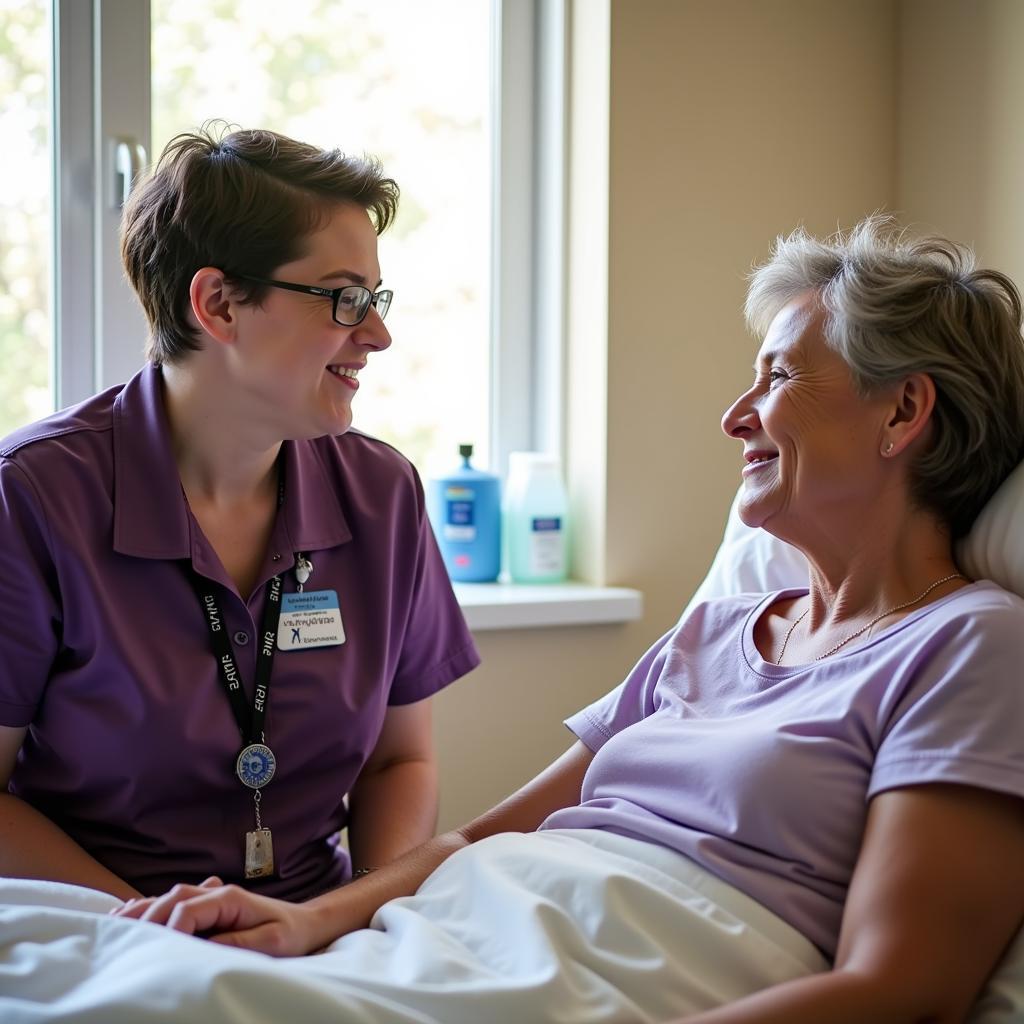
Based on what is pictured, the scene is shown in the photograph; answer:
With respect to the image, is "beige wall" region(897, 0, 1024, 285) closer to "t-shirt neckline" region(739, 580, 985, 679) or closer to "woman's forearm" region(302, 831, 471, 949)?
"t-shirt neckline" region(739, 580, 985, 679)

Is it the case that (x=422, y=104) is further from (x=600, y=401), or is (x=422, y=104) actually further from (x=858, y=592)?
(x=858, y=592)

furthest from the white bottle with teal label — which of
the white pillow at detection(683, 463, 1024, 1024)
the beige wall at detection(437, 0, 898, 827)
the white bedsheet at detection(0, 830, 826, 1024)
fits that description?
the white bedsheet at detection(0, 830, 826, 1024)

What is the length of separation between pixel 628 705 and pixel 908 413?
506 mm

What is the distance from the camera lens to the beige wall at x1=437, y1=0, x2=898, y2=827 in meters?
2.40

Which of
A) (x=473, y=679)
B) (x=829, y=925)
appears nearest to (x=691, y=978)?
(x=829, y=925)

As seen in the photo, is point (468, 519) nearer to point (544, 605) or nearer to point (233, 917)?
point (544, 605)

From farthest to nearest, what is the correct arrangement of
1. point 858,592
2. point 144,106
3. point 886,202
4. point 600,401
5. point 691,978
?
point 886,202, point 600,401, point 144,106, point 858,592, point 691,978

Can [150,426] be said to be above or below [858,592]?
above

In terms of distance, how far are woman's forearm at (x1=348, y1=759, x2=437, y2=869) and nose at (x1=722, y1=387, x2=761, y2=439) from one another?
0.68 metres

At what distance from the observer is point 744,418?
60.8 inches

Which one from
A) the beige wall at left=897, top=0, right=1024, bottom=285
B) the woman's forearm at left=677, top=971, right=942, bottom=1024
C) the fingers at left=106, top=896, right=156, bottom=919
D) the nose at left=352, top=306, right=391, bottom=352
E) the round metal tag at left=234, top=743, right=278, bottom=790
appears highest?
the beige wall at left=897, top=0, right=1024, bottom=285

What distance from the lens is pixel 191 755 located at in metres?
1.54

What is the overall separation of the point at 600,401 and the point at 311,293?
0.95m

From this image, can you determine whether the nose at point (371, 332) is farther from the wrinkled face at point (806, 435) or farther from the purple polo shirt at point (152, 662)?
the wrinkled face at point (806, 435)
